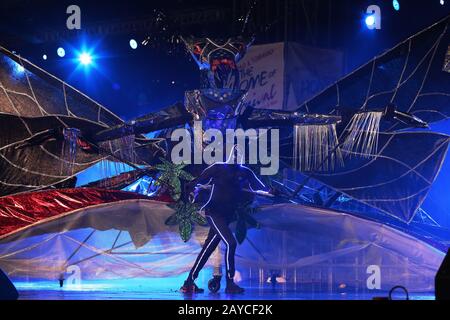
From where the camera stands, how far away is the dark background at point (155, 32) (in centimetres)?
909

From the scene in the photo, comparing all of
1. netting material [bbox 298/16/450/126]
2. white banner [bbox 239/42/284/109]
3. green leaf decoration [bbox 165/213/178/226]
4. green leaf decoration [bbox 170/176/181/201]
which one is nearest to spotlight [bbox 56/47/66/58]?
white banner [bbox 239/42/284/109]

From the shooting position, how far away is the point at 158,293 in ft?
21.3

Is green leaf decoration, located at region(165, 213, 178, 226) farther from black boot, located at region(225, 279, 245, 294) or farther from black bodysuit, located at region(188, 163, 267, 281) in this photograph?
black boot, located at region(225, 279, 245, 294)

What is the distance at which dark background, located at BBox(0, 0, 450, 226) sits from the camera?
9086 millimetres

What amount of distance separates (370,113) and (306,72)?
2599 millimetres

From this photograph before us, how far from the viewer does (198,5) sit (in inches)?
374

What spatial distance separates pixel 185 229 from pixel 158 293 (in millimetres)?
952

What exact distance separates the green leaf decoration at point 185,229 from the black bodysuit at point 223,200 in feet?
1.85

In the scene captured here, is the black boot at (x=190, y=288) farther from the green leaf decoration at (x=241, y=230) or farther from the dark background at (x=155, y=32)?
the dark background at (x=155, y=32)

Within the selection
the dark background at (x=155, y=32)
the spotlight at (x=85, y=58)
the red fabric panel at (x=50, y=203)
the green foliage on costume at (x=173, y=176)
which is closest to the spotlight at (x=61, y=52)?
the dark background at (x=155, y=32)

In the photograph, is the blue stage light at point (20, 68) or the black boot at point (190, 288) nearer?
the black boot at point (190, 288)

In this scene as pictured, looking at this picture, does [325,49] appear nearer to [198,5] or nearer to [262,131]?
[198,5]
